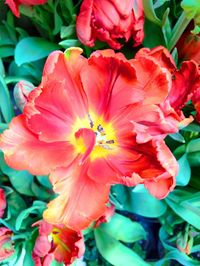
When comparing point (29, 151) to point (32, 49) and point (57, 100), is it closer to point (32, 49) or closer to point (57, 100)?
point (57, 100)

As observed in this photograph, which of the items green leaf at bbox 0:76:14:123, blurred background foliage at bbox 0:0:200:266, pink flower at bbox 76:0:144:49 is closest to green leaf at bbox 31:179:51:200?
blurred background foliage at bbox 0:0:200:266

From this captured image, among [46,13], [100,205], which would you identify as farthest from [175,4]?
[100,205]

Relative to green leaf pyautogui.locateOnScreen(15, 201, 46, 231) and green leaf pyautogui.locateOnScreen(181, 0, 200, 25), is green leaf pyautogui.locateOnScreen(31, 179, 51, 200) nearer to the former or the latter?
green leaf pyautogui.locateOnScreen(15, 201, 46, 231)

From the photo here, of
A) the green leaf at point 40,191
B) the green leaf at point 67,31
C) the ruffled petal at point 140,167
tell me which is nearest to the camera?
the ruffled petal at point 140,167

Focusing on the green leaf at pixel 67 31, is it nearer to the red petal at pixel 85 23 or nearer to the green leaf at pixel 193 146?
the red petal at pixel 85 23

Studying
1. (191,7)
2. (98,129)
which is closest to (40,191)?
(98,129)

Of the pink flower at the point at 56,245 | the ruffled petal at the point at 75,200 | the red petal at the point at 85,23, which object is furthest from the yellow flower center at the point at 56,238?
the red petal at the point at 85,23

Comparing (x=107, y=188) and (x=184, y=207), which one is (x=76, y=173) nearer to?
(x=107, y=188)
